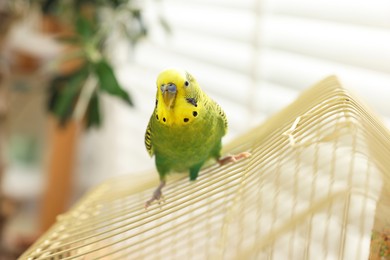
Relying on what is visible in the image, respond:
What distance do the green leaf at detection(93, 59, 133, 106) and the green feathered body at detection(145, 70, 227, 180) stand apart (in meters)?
0.50

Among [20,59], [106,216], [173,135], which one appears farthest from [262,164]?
[20,59]

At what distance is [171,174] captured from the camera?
79cm

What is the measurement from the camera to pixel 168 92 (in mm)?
599

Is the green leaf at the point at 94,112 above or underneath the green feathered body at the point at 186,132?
above

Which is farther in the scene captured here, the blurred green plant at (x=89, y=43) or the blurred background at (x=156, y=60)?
the blurred green plant at (x=89, y=43)

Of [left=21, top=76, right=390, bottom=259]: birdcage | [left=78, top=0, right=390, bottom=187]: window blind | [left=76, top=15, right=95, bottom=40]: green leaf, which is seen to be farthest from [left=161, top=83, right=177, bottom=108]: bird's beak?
[left=76, top=15, right=95, bottom=40]: green leaf

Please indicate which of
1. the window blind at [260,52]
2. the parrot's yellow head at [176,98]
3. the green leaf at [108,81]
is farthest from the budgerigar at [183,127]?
the green leaf at [108,81]

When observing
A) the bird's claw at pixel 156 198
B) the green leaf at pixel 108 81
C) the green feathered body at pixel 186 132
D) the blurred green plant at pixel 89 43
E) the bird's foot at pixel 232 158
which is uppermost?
the blurred green plant at pixel 89 43

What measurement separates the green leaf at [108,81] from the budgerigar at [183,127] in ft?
1.60

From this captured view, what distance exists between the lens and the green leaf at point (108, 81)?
1.20 meters

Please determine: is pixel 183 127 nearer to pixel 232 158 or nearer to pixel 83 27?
pixel 232 158

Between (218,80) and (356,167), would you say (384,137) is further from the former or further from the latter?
(218,80)

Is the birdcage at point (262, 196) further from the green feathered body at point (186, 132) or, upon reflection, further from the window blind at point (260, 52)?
the window blind at point (260, 52)

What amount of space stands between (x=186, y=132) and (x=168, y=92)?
0.24 ft
